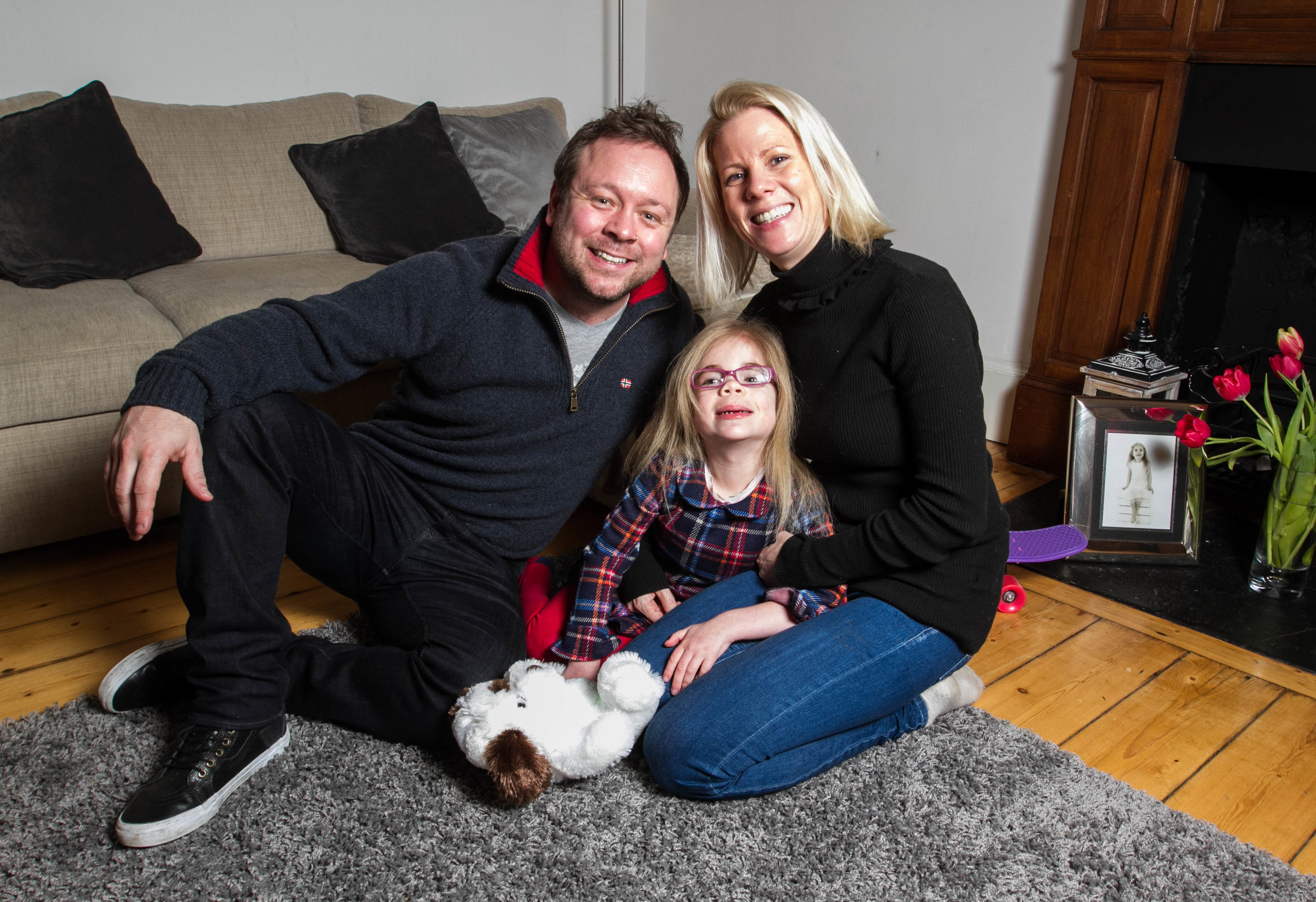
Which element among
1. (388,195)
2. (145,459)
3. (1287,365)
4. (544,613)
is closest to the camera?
(145,459)

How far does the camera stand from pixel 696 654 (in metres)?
1.42

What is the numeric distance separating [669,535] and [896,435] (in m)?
0.40

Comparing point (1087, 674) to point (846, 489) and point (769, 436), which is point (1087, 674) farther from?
point (769, 436)

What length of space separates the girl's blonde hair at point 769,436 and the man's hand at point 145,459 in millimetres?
639

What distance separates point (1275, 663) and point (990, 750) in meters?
0.69

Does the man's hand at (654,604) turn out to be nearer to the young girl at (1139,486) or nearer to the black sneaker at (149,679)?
the black sneaker at (149,679)

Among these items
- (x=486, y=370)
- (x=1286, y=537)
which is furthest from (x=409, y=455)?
(x=1286, y=537)

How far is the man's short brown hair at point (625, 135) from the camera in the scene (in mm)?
1534

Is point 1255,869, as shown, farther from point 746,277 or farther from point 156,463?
point 156,463

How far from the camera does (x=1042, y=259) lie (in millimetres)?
2691

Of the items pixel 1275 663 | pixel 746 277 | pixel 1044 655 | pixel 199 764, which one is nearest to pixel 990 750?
pixel 1044 655

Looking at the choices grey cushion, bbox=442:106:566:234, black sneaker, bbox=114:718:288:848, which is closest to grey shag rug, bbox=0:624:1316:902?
black sneaker, bbox=114:718:288:848

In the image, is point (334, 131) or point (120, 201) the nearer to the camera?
point (120, 201)

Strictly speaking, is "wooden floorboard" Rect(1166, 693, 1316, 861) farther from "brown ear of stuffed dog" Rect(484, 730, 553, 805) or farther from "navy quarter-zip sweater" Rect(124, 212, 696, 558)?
"navy quarter-zip sweater" Rect(124, 212, 696, 558)
